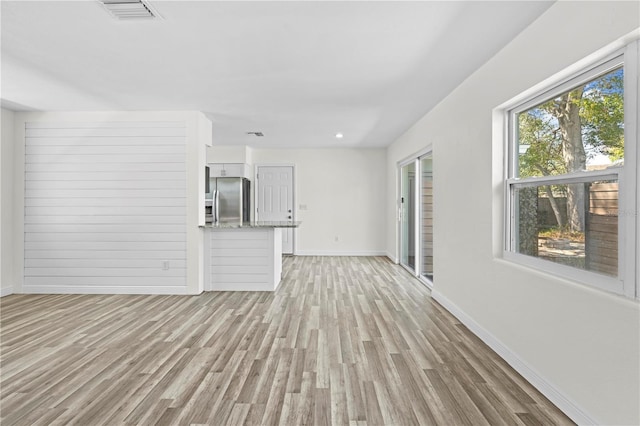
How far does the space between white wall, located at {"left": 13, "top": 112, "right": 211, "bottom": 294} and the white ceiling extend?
0.34 metres

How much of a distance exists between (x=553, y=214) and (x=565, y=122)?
1.99 ft

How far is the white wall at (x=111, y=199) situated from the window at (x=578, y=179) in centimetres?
381

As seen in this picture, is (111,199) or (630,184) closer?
(630,184)

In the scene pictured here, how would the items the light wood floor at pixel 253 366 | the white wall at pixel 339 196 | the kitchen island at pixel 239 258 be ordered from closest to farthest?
1. the light wood floor at pixel 253 366
2. the kitchen island at pixel 239 258
3. the white wall at pixel 339 196

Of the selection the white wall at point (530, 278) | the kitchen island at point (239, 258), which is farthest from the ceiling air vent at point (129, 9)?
the kitchen island at point (239, 258)

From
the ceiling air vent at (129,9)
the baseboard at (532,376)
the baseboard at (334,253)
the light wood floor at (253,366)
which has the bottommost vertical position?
the light wood floor at (253,366)

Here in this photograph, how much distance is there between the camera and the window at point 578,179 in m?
1.80

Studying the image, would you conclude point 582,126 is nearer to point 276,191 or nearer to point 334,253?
point 334,253

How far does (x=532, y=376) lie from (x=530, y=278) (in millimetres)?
639

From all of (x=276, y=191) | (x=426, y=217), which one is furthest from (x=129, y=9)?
(x=276, y=191)

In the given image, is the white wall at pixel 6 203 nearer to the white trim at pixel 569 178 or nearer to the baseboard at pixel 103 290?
the baseboard at pixel 103 290

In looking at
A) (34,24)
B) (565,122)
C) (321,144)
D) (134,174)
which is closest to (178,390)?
(34,24)

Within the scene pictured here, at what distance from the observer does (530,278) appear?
2.45 meters

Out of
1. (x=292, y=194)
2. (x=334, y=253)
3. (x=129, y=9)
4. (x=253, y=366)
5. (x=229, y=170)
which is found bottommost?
(x=253, y=366)
